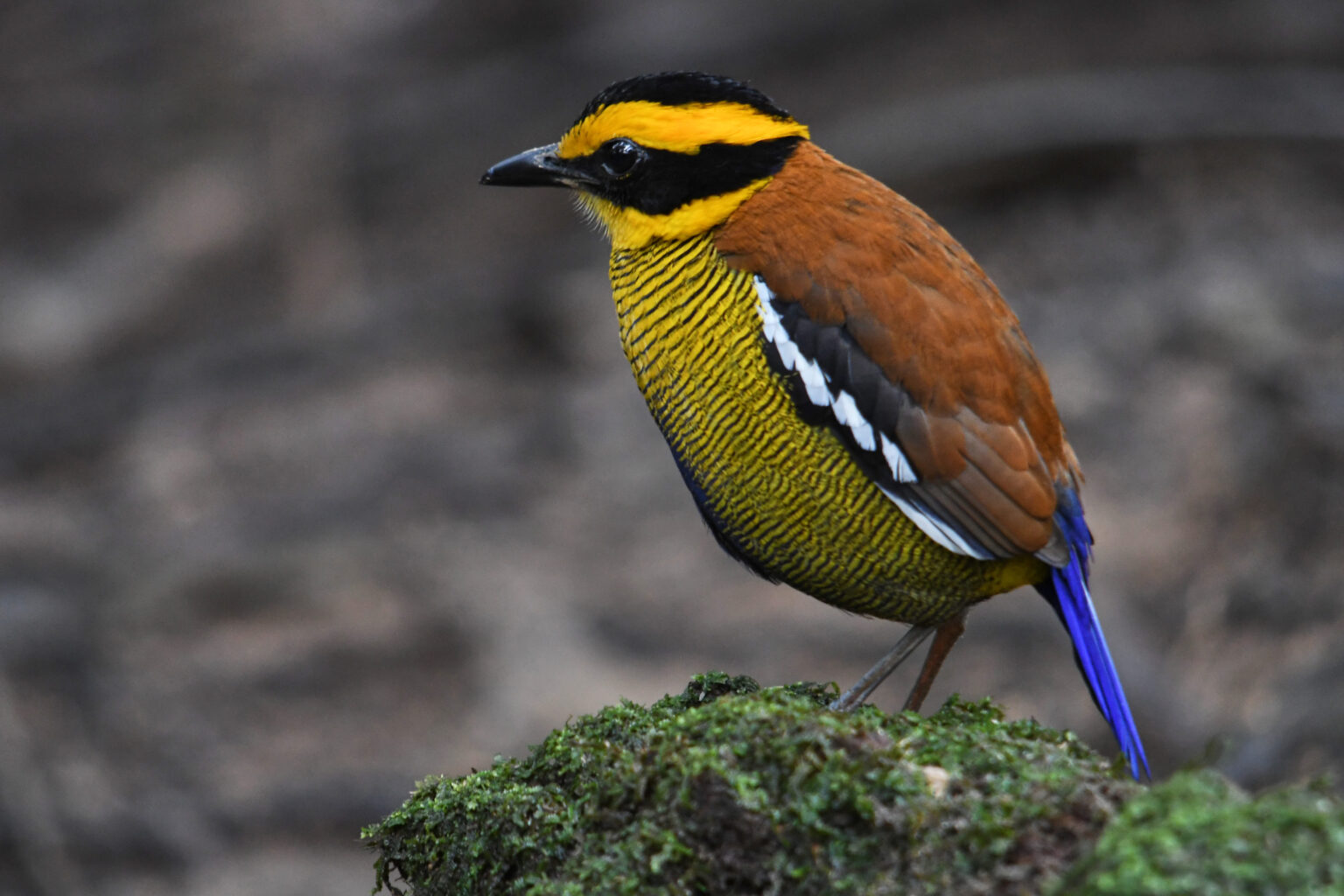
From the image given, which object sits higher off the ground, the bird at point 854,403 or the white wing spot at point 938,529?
the bird at point 854,403

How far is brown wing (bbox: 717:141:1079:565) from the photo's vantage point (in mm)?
3789

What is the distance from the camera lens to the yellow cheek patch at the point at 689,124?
419 cm

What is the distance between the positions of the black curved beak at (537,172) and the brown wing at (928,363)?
767 mm

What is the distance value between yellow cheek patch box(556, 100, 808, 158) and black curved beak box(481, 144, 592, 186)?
213 mm

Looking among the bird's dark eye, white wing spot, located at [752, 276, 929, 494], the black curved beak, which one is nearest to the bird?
white wing spot, located at [752, 276, 929, 494]

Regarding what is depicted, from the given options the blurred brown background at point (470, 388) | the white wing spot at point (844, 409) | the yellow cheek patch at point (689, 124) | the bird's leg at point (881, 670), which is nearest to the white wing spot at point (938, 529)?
the white wing spot at point (844, 409)

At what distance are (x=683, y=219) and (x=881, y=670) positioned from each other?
1.54 meters

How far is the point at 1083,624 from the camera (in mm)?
3949

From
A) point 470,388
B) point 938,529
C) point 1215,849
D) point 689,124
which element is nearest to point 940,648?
point 938,529

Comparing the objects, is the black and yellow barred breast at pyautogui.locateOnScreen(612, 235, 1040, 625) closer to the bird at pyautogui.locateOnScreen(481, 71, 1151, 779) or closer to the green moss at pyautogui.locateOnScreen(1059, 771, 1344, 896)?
the bird at pyautogui.locateOnScreen(481, 71, 1151, 779)

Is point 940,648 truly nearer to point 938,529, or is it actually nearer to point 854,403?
point 938,529

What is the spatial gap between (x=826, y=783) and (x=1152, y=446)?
7.21 meters

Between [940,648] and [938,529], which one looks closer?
[938,529]

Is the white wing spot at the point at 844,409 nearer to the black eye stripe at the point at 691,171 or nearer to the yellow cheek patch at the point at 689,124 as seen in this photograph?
the black eye stripe at the point at 691,171
